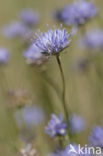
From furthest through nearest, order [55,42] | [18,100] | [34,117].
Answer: [34,117]
[18,100]
[55,42]

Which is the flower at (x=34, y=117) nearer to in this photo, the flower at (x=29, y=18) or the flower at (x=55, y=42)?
the flower at (x=29, y=18)

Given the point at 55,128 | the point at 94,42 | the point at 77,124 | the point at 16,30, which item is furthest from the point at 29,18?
the point at 55,128

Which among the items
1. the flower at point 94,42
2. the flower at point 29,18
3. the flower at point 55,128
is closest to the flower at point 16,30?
the flower at point 29,18

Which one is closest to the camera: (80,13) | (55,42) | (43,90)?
(55,42)

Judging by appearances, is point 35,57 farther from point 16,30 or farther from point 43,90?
point 43,90

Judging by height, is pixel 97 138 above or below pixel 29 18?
below

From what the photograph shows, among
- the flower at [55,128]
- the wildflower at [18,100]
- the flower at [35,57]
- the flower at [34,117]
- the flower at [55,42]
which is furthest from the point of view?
the flower at [34,117]

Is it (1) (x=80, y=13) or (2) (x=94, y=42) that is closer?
(1) (x=80, y=13)

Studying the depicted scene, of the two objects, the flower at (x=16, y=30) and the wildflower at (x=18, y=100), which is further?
the flower at (x=16, y=30)

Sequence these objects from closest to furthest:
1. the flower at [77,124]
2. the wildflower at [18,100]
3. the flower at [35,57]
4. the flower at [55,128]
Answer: the flower at [55,128] → the flower at [35,57] → the wildflower at [18,100] → the flower at [77,124]

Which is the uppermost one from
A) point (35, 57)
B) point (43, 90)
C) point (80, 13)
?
point (80, 13)
